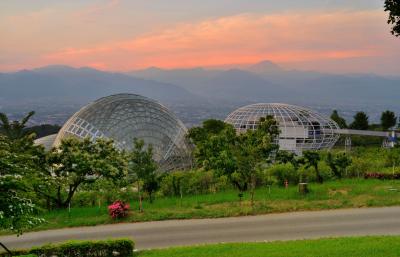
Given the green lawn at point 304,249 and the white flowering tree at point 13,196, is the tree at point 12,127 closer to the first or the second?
the green lawn at point 304,249

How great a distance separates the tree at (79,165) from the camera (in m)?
25.2

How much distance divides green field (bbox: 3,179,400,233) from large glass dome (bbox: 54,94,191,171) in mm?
14349

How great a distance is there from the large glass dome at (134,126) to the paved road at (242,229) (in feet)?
62.1

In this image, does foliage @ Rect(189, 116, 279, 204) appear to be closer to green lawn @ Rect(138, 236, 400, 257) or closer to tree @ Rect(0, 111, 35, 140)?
green lawn @ Rect(138, 236, 400, 257)

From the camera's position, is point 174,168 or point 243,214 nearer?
point 243,214

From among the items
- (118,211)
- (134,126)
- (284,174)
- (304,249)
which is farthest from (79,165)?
(134,126)

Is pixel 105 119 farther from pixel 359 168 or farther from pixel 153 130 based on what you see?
pixel 359 168

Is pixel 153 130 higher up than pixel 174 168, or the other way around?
pixel 153 130

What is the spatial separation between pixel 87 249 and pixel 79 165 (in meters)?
9.64

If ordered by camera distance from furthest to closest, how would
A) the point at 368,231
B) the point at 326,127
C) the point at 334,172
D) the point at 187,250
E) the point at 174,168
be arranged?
the point at 326,127 < the point at 174,168 < the point at 334,172 < the point at 368,231 < the point at 187,250

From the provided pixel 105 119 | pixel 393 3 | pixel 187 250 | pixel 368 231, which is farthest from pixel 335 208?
pixel 105 119

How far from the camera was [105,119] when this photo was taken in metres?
40.9

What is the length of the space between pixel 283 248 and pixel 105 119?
28.2 m

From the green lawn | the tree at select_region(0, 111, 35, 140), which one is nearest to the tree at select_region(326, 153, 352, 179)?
the green lawn
